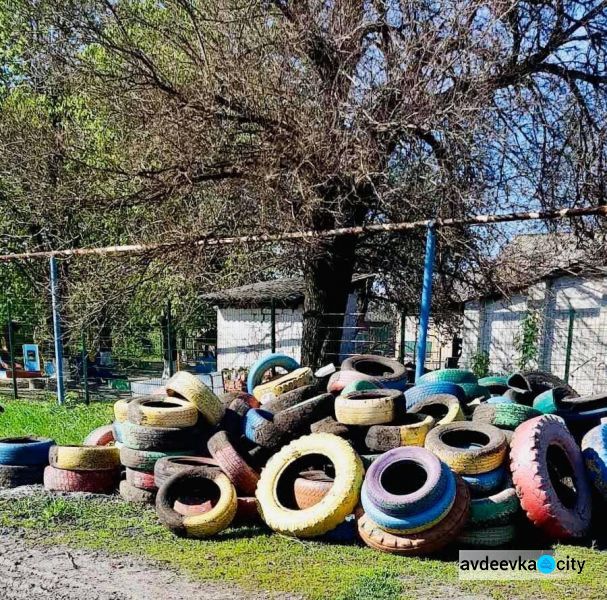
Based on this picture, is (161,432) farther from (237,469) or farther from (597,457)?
(597,457)

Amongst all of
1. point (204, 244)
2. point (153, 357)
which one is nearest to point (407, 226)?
point (204, 244)

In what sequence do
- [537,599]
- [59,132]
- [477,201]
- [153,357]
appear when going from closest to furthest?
[537,599]
[477,201]
[59,132]
[153,357]

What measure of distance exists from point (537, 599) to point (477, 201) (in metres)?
5.60

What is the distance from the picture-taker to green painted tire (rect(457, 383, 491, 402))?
6598 millimetres

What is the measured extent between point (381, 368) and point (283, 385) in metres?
1.55

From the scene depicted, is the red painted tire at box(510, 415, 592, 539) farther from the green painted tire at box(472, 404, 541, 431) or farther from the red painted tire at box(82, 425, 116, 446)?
the red painted tire at box(82, 425, 116, 446)

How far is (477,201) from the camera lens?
8320 mm

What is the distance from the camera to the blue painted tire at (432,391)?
615cm

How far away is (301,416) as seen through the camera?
546 centimetres

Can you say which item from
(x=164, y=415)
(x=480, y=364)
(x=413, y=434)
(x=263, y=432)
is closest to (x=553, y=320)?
(x=480, y=364)

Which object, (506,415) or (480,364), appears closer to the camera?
(506,415)

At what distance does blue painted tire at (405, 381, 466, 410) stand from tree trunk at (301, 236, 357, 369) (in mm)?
3355

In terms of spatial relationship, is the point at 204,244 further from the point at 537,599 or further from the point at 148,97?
A: the point at 537,599

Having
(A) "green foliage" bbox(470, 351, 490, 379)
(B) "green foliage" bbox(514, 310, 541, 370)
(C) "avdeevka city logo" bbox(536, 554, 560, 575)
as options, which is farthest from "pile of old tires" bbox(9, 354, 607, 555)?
(B) "green foliage" bbox(514, 310, 541, 370)
